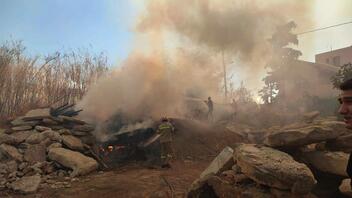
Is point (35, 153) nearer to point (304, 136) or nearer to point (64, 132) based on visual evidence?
point (64, 132)

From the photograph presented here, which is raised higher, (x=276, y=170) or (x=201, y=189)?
(x=276, y=170)

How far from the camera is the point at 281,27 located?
2834cm

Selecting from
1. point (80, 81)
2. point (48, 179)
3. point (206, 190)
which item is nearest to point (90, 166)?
point (48, 179)

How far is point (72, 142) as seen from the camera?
12430 millimetres

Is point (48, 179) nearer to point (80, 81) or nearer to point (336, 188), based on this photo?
point (336, 188)

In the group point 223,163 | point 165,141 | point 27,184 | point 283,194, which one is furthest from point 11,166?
point 283,194

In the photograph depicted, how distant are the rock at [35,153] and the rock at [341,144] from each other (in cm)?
843

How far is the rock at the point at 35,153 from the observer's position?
11.1 m

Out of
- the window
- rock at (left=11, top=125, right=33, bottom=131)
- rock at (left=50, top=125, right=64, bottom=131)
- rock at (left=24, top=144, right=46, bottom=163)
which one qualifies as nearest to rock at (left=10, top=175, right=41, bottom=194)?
rock at (left=24, top=144, right=46, bottom=163)

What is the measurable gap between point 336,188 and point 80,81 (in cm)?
2558

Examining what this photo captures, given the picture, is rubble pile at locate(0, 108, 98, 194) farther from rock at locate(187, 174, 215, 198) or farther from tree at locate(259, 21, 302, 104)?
tree at locate(259, 21, 302, 104)

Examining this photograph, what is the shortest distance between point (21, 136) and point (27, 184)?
363 centimetres

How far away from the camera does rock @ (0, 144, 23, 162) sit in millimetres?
10924

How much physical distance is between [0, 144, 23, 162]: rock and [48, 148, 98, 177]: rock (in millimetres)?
909
